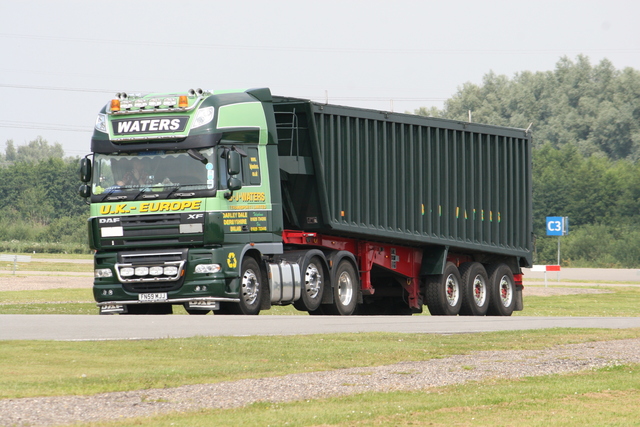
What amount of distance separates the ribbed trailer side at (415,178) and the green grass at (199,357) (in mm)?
5757

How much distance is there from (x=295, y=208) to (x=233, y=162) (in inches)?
113

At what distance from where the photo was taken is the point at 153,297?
727 inches

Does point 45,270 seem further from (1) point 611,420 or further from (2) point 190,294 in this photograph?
(1) point 611,420

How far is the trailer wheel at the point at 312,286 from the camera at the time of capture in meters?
20.1

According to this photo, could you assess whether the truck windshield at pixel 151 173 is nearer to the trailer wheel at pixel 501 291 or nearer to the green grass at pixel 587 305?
the trailer wheel at pixel 501 291

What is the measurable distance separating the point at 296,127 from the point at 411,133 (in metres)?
3.35

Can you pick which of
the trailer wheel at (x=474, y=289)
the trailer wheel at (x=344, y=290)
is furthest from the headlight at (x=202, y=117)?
the trailer wheel at (x=474, y=289)

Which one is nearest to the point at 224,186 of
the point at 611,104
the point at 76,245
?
the point at 76,245

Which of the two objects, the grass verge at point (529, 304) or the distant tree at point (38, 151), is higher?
the distant tree at point (38, 151)

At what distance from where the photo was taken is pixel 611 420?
8.69m

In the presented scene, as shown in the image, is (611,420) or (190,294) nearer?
(611,420)

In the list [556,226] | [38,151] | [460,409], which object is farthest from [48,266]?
[38,151]

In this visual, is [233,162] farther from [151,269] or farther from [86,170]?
[86,170]

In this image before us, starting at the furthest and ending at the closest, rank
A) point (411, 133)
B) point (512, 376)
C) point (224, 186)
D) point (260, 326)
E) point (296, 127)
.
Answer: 1. point (411, 133)
2. point (296, 127)
3. point (224, 186)
4. point (260, 326)
5. point (512, 376)
